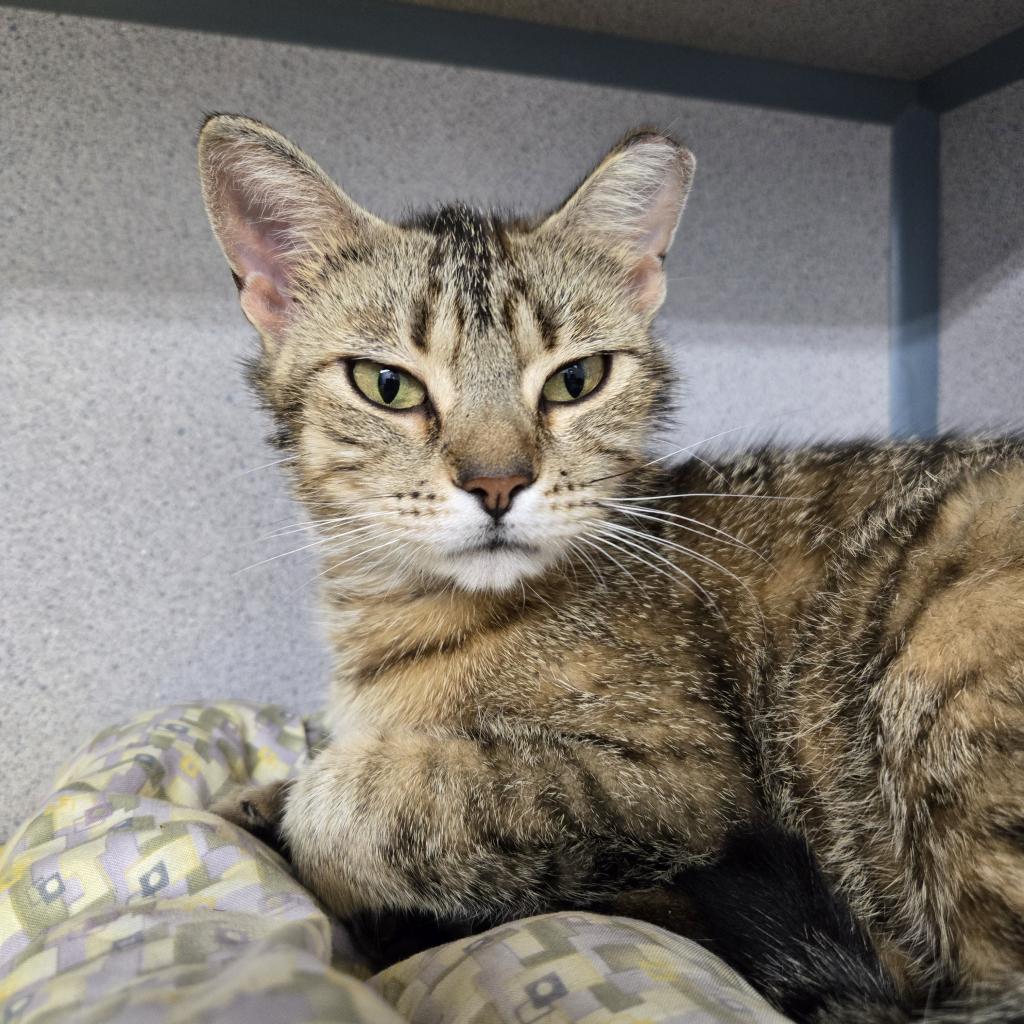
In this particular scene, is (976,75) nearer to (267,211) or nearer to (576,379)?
(576,379)

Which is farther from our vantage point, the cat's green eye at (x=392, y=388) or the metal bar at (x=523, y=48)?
the metal bar at (x=523, y=48)

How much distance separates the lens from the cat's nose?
2.87ft

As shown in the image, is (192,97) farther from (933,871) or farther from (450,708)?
(933,871)

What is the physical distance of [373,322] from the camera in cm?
104

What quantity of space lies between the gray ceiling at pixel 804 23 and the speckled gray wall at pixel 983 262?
0.47 feet

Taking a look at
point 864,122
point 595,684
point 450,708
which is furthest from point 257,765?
point 864,122

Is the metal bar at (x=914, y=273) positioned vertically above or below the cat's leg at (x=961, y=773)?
above

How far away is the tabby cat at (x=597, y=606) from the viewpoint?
814mm

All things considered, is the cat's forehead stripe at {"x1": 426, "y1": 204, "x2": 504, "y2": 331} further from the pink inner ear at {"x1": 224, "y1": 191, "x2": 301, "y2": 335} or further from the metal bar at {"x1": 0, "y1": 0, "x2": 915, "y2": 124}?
the metal bar at {"x1": 0, "y1": 0, "x2": 915, "y2": 124}

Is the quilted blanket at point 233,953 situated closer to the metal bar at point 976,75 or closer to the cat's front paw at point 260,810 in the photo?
the cat's front paw at point 260,810

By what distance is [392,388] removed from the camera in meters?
1.01

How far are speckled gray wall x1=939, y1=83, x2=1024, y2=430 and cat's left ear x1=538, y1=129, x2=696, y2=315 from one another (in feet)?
2.46

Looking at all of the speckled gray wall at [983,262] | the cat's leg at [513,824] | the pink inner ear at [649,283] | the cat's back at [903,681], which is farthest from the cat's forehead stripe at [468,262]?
the speckled gray wall at [983,262]

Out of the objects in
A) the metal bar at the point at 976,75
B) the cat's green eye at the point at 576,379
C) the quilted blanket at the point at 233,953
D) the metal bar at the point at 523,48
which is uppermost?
the metal bar at the point at 523,48
